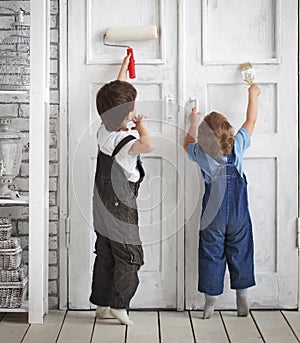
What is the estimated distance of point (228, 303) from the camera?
406 cm

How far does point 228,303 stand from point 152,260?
46 cm

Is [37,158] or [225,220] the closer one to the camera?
[37,158]

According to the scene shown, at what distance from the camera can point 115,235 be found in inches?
149

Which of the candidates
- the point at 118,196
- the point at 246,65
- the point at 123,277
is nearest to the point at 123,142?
the point at 118,196

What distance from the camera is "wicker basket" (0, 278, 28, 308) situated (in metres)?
3.80

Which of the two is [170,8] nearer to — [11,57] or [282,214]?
[11,57]

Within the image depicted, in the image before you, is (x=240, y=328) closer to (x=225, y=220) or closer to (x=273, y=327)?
(x=273, y=327)

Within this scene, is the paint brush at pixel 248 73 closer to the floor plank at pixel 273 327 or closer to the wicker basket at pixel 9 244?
the floor plank at pixel 273 327

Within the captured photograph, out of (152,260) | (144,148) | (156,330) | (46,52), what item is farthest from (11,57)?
(156,330)

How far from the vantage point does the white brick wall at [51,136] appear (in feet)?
13.1

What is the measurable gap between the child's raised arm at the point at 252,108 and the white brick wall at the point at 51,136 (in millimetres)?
996

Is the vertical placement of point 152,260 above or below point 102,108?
below

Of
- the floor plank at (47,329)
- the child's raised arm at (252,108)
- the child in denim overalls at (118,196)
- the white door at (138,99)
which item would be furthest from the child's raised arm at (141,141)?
the floor plank at (47,329)

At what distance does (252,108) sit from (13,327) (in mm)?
1611
